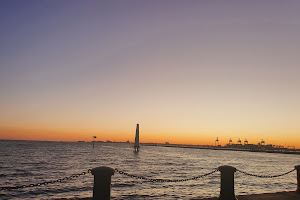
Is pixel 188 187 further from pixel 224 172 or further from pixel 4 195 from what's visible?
pixel 4 195

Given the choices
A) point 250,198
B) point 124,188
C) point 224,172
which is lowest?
point 124,188

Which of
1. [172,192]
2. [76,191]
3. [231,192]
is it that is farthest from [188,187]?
[231,192]

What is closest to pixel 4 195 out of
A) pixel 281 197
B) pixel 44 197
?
pixel 44 197

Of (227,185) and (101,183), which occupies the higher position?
(101,183)

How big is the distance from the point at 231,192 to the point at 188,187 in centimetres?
1206

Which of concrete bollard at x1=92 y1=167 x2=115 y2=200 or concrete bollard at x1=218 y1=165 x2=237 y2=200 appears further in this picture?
concrete bollard at x1=218 y1=165 x2=237 y2=200

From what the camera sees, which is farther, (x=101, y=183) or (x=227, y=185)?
(x=227, y=185)

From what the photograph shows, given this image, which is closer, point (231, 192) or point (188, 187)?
point (231, 192)

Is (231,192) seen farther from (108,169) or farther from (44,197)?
(44,197)

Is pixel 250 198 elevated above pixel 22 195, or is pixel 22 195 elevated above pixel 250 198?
pixel 250 198

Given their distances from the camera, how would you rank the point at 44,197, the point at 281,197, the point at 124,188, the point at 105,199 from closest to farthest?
the point at 105,199
the point at 281,197
the point at 44,197
the point at 124,188

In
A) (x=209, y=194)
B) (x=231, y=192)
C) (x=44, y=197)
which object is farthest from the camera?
(x=209, y=194)

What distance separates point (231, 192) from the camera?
7.13m

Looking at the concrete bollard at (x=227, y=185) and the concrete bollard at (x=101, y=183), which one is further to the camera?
the concrete bollard at (x=227, y=185)
